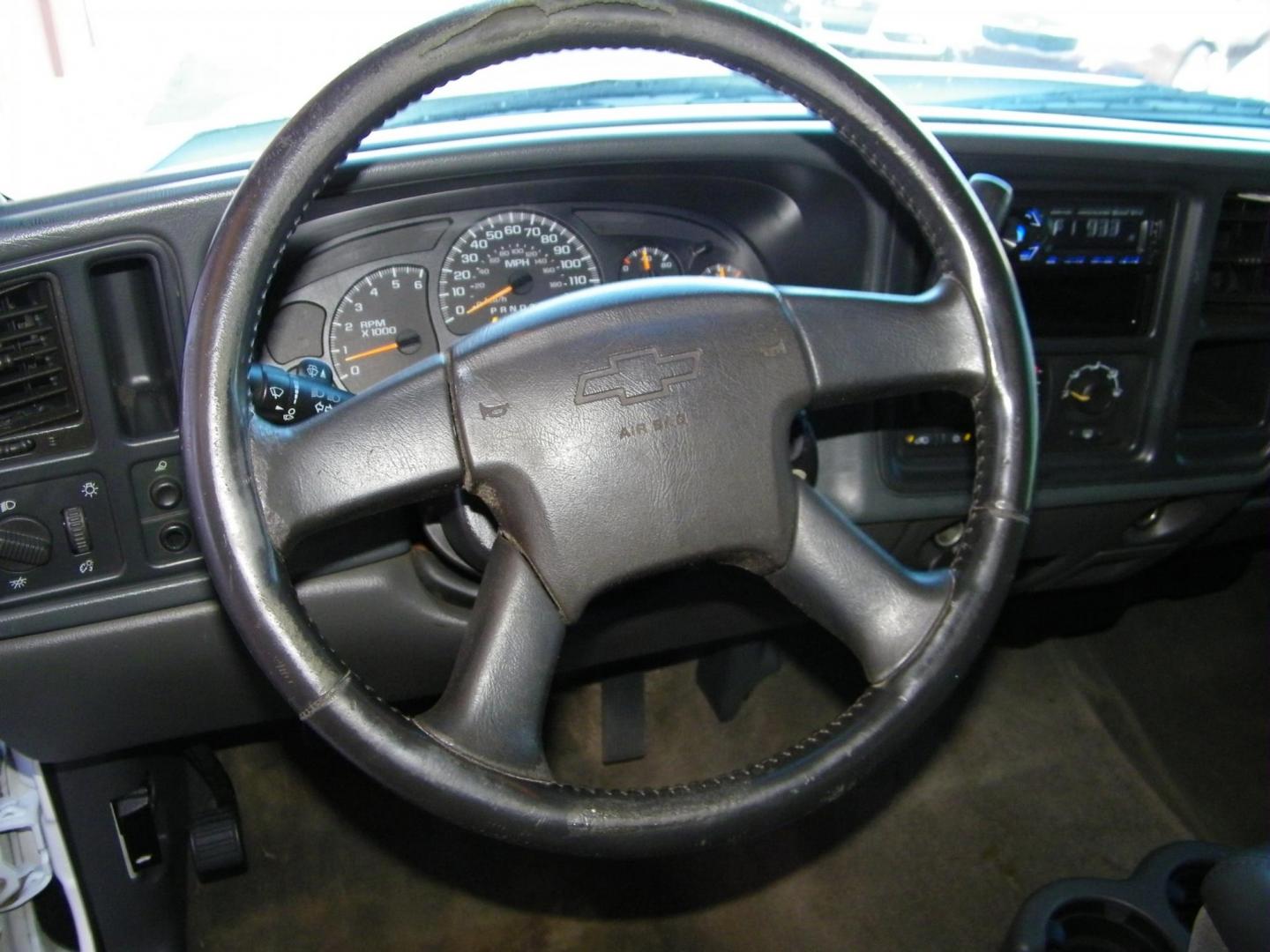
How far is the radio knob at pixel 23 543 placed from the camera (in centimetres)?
125

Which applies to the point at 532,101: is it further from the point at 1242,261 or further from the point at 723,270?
the point at 1242,261

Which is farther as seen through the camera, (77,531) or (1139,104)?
(1139,104)

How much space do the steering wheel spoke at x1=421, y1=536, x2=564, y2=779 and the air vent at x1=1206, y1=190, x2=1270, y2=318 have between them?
3.95 ft

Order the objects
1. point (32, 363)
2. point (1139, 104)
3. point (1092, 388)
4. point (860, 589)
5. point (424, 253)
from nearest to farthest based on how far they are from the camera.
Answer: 1. point (860, 589)
2. point (32, 363)
3. point (424, 253)
4. point (1092, 388)
5. point (1139, 104)

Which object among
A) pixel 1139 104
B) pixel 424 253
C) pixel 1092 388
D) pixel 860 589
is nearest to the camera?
pixel 860 589

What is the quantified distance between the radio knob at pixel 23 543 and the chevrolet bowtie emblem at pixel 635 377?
0.67m

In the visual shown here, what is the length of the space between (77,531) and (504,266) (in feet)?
1.93

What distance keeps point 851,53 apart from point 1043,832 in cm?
141

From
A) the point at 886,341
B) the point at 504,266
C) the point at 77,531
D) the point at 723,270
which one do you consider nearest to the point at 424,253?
the point at 504,266

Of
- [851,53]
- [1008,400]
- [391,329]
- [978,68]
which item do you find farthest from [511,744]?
[978,68]

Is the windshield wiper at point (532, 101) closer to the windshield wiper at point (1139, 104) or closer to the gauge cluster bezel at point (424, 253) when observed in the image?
the gauge cluster bezel at point (424, 253)

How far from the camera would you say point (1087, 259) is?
1.62m

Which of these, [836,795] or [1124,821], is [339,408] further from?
[1124,821]

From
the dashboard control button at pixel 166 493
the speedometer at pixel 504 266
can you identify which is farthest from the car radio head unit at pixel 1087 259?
the dashboard control button at pixel 166 493
